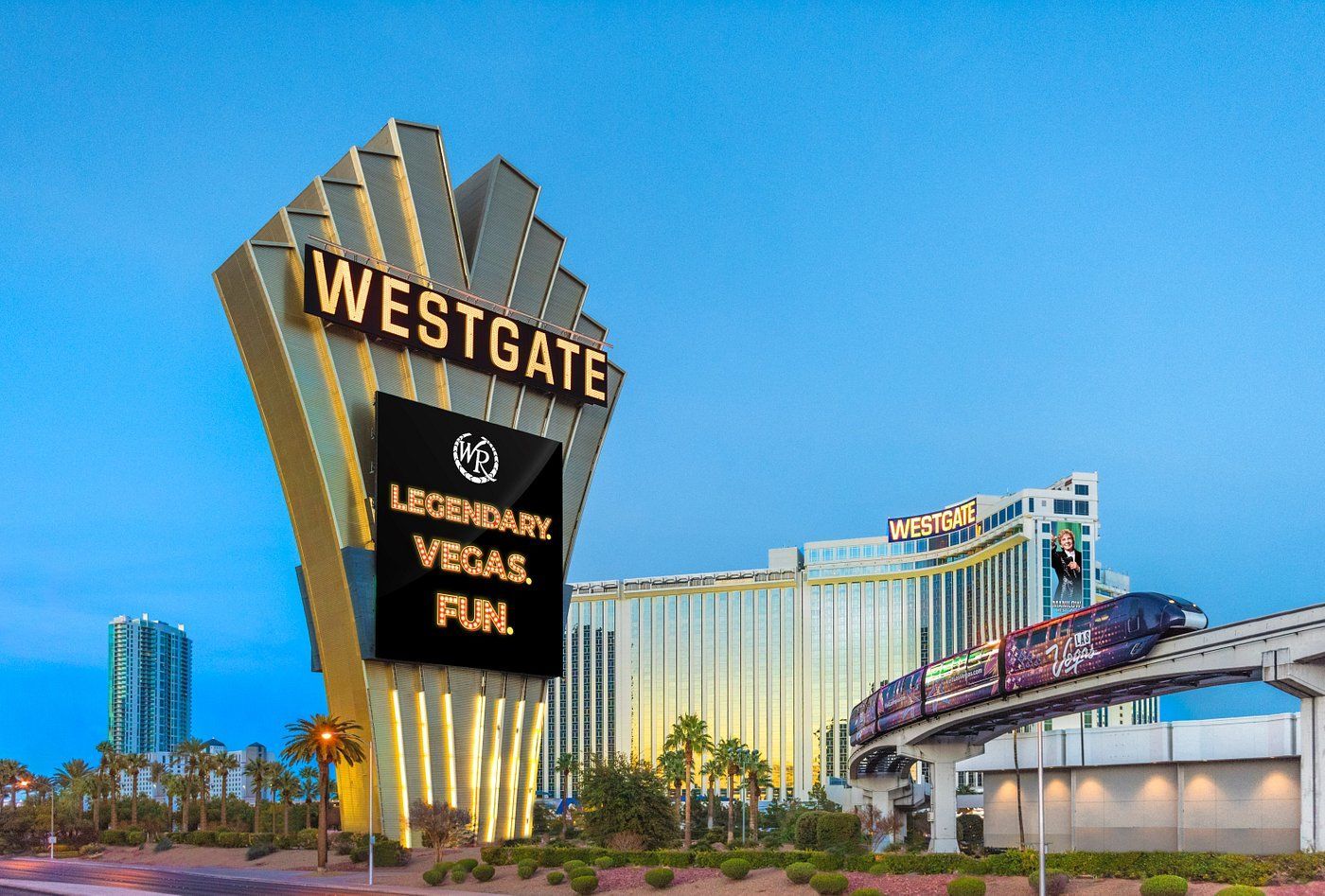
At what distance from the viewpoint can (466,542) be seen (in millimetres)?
72688

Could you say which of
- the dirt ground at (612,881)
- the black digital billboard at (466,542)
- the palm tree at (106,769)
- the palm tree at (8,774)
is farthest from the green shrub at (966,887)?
the palm tree at (8,774)

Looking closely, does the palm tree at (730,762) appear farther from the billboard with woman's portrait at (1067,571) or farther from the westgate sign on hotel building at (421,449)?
the billboard with woman's portrait at (1067,571)

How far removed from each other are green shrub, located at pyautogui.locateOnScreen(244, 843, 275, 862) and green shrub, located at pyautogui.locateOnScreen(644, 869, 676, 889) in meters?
33.8

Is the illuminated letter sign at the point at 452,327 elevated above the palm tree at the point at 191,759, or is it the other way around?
the illuminated letter sign at the point at 452,327

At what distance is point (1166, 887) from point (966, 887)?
23.1 ft

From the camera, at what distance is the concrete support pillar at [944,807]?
6881cm

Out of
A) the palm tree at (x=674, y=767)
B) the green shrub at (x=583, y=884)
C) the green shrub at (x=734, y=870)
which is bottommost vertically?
the palm tree at (x=674, y=767)

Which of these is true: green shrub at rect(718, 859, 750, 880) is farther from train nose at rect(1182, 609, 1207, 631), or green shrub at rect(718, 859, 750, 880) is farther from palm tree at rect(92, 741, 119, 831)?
palm tree at rect(92, 741, 119, 831)

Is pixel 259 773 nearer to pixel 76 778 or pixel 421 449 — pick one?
pixel 76 778

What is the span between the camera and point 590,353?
3273 inches

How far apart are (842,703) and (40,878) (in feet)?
473

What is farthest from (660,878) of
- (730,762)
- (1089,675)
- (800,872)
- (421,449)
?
(730,762)

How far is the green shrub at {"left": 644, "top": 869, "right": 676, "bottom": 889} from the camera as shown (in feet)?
176

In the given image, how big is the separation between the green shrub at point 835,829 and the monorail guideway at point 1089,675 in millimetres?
20678
